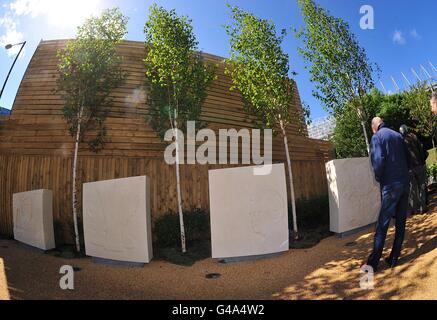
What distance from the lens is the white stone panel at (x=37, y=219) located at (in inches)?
357

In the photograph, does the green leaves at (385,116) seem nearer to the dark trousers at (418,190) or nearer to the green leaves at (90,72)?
the dark trousers at (418,190)

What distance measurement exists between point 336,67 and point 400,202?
8380 mm

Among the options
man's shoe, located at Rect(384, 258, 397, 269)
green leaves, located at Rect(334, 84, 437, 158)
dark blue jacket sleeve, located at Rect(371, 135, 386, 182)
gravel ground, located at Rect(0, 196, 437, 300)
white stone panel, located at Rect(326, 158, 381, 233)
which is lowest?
gravel ground, located at Rect(0, 196, 437, 300)

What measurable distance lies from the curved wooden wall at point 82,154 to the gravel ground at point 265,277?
353cm

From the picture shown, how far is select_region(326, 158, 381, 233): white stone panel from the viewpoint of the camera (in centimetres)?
755

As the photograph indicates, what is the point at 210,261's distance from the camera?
741 centimetres

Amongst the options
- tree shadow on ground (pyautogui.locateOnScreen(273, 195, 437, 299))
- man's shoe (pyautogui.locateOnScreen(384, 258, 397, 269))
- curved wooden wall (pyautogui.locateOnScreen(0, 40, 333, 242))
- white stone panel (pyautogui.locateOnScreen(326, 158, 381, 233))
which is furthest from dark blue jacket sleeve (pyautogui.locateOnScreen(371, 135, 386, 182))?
curved wooden wall (pyautogui.locateOnScreen(0, 40, 333, 242))

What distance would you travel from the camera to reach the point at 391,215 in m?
4.29

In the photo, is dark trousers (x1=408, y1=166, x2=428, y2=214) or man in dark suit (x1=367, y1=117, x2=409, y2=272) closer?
man in dark suit (x1=367, y1=117, x2=409, y2=272)

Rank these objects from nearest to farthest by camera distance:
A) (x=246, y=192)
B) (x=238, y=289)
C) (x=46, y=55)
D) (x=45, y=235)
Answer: (x=238, y=289) → (x=246, y=192) → (x=45, y=235) → (x=46, y=55)

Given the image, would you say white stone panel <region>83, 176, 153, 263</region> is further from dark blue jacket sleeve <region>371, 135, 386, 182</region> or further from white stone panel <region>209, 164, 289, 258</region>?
dark blue jacket sleeve <region>371, 135, 386, 182</region>

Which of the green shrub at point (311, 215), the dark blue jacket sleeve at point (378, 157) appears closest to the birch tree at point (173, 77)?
the green shrub at point (311, 215)
